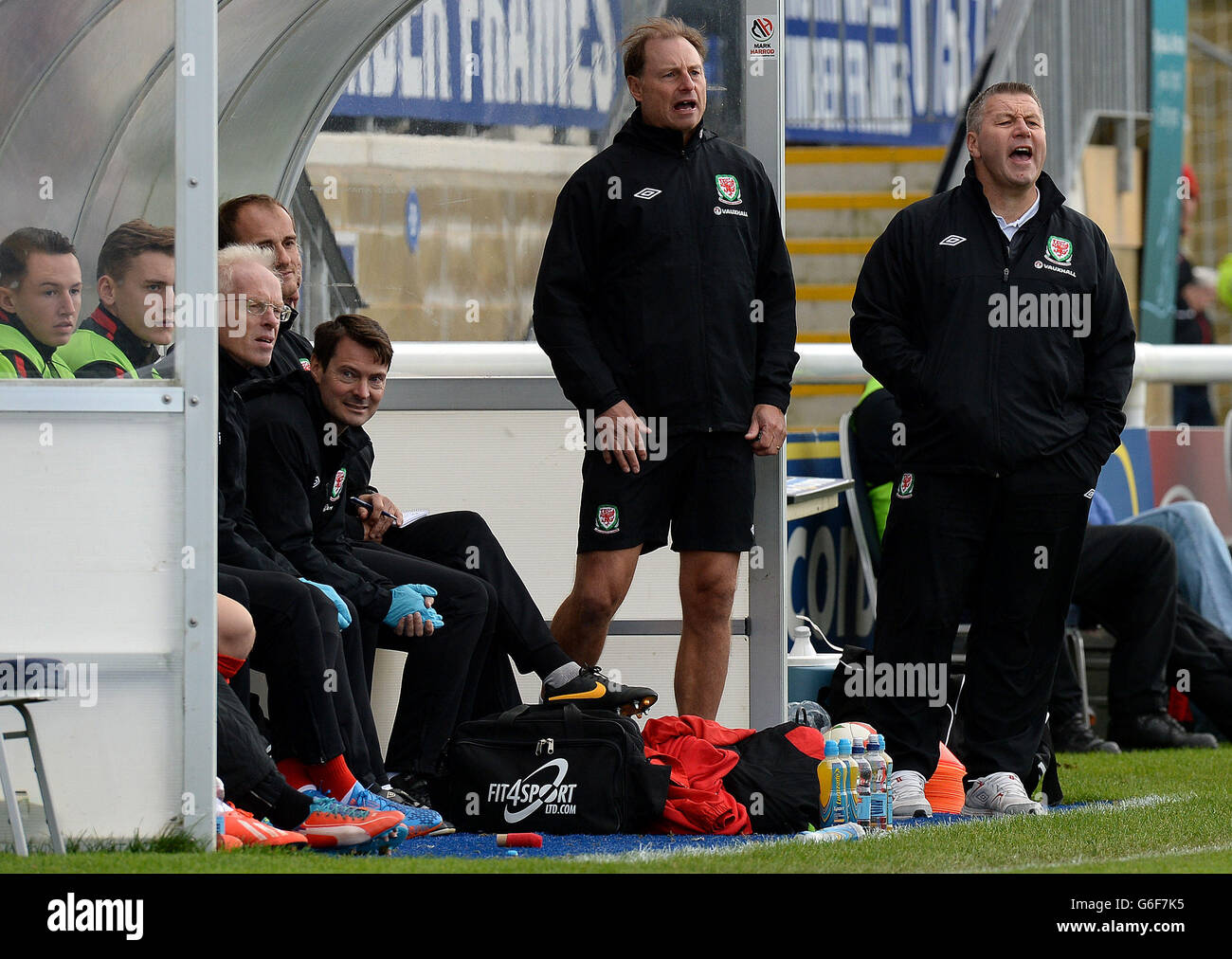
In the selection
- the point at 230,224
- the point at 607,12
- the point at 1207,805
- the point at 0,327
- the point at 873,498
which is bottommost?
the point at 1207,805

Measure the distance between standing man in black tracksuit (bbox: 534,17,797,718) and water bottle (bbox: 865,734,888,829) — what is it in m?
0.60

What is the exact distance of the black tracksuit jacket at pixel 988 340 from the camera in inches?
228

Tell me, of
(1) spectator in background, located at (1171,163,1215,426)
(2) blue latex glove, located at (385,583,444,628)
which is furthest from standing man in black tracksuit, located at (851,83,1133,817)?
(1) spectator in background, located at (1171,163,1215,426)

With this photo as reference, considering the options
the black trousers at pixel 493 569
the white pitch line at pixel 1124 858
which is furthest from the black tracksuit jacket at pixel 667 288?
the white pitch line at pixel 1124 858

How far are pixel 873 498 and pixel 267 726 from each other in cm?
317

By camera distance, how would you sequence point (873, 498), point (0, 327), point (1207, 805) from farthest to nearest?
point (873, 498) → point (1207, 805) → point (0, 327)

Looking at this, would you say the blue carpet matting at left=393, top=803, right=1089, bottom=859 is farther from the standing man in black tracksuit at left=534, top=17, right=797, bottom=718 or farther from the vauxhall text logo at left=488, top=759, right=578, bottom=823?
the standing man in black tracksuit at left=534, top=17, right=797, bottom=718

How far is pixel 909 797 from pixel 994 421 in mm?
1147

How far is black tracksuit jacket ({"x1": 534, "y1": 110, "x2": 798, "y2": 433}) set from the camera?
5934 mm

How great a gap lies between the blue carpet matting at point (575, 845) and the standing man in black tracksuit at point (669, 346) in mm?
992

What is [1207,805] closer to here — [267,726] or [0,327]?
[267,726]

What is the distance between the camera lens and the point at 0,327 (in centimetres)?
458

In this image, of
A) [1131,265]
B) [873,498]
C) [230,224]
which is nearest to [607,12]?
[230,224]

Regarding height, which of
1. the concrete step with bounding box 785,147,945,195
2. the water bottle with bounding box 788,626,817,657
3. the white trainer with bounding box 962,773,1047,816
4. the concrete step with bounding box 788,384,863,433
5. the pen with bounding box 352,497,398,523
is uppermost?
the concrete step with bounding box 785,147,945,195
